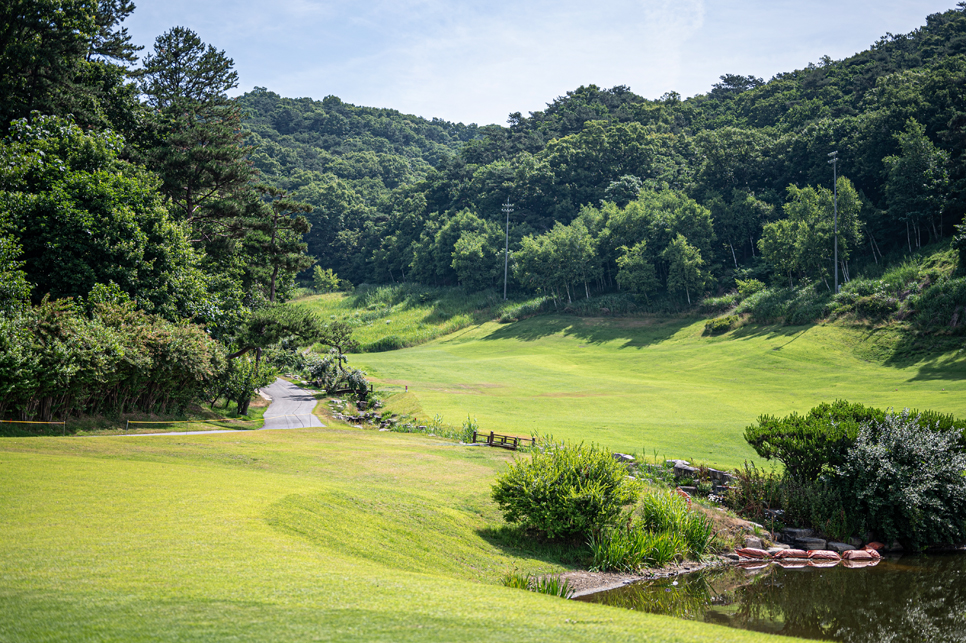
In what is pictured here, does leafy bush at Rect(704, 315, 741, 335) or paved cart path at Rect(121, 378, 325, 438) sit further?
leafy bush at Rect(704, 315, 741, 335)

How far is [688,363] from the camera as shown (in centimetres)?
4947

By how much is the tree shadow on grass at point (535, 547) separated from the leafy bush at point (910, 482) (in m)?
7.64

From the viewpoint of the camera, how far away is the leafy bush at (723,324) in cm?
5847

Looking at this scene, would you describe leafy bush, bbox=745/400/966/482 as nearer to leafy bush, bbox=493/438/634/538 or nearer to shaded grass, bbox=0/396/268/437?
leafy bush, bbox=493/438/634/538

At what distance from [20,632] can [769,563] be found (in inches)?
562

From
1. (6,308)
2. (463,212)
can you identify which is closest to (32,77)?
(6,308)

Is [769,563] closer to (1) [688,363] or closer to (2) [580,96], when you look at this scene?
(1) [688,363]

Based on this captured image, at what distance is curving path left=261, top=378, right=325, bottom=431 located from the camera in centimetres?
3061

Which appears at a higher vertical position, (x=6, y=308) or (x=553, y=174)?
(x=553, y=174)

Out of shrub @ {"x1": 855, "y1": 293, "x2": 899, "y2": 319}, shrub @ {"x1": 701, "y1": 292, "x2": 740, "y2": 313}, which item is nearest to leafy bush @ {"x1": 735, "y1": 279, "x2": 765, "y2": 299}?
shrub @ {"x1": 701, "y1": 292, "x2": 740, "y2": 313}

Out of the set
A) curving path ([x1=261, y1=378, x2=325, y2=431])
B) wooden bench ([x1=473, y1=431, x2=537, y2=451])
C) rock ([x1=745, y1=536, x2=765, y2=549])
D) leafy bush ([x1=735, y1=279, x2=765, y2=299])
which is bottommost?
rock ([x1=745, y1=536, x2=765, y2=549])

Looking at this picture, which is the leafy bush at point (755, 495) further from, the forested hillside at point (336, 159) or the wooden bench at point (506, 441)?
the forested hillside at point (336, 159)

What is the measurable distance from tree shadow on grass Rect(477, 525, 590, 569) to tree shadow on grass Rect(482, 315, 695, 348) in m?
48.5

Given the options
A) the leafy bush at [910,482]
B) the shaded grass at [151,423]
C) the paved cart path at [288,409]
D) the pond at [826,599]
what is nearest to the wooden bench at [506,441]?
the paved cart path at [288,409]
